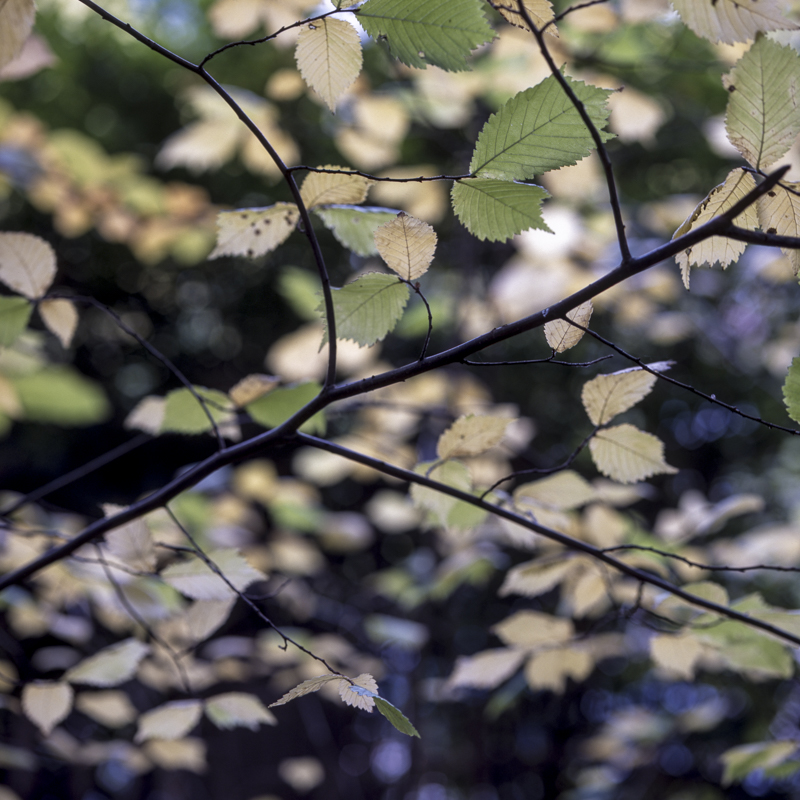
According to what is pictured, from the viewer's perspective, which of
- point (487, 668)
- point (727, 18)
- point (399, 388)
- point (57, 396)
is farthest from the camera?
point (57, 396)

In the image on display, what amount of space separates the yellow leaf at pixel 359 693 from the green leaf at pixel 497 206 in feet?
0.88

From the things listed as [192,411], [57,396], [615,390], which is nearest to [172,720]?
[192,411]

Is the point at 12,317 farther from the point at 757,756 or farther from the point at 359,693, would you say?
the point at 757,756

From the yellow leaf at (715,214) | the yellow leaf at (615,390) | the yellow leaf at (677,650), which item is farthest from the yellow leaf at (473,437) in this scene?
the yellow leaf at (677,650)

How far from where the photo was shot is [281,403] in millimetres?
495

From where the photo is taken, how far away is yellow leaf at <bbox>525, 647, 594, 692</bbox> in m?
0.65

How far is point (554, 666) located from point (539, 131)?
0.57 m

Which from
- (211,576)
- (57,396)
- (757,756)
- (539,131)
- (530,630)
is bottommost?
(57,396)

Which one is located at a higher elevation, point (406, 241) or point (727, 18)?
point (727, 18)

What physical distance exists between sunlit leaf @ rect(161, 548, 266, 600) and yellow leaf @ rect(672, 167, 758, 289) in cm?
38

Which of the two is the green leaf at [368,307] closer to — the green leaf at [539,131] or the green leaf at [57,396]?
the green leaf at [539,131]

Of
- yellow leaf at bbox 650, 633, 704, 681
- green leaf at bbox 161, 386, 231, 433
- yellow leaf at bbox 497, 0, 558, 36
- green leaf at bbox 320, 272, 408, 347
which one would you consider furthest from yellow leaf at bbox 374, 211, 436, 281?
yellow leaf at bbox 650, 633, 704, 681

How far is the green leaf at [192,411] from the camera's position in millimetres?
497

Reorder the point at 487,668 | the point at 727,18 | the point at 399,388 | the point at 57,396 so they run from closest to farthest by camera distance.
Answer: the point at 727,18, the point at 487,668, the point at 399,388, the point at 57,396
